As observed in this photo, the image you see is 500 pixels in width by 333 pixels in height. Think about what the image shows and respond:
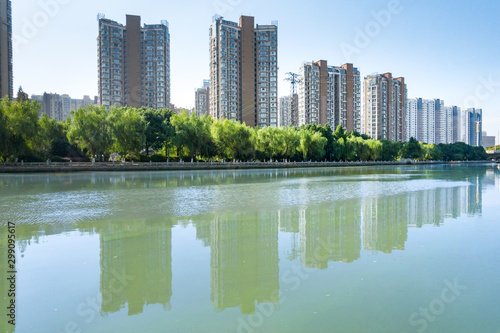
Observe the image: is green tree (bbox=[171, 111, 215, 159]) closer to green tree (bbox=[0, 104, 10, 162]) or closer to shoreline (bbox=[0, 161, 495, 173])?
shoreline (bbox=[0, 161, 495, 173])

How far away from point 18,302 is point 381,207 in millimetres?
10833

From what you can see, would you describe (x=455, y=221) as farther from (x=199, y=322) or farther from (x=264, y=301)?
(x=199, y=322)

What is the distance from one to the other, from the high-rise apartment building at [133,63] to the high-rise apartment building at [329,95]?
129 ft

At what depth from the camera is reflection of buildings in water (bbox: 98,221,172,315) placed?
4.57m

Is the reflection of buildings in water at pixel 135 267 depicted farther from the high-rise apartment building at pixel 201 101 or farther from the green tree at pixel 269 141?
the high-rise apartment building at pixel 201 101

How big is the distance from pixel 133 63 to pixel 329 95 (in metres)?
55.0

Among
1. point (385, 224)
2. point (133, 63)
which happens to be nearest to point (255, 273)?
point (385, 224)

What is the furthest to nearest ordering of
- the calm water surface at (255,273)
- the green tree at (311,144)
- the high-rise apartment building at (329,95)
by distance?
the high-rise apartment building at (329,95), the green tree at (311,144), the calm water surface at (255,273)

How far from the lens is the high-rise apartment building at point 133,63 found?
8281 cm

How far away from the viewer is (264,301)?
454 cm

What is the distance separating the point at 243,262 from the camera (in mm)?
6074

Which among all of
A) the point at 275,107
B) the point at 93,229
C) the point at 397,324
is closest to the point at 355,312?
the point at 397,324

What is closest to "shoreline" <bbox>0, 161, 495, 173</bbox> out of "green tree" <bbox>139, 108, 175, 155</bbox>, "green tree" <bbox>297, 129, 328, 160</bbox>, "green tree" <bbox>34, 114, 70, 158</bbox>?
"green tree" <bbox>139, 108, 175, 155</bbox>

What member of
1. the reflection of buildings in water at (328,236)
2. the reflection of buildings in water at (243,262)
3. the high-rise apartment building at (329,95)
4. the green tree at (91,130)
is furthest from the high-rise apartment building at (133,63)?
the reflection of buildings in water at (243,262)
